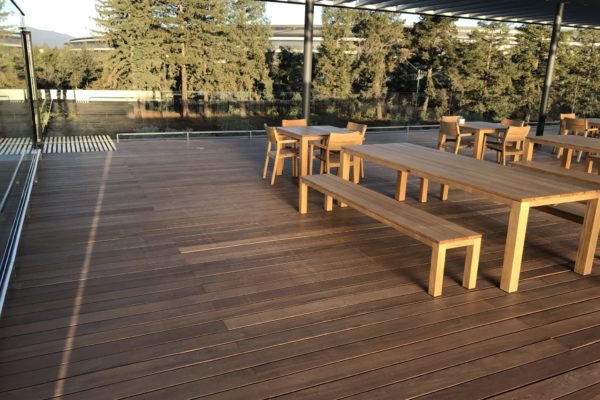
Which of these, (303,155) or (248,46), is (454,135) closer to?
(303,155)

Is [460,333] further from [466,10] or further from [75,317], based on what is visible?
[466,10]

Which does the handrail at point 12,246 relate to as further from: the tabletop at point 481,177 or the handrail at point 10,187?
the tabletop at point 481,177

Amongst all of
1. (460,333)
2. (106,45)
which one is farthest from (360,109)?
(460,333)

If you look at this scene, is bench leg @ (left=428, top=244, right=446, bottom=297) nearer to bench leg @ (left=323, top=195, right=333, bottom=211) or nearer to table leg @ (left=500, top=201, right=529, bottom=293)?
table leg @ (left=500, top=201, right=529, bottom=293)

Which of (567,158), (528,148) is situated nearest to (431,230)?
(528,148)

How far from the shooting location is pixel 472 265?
3.04m

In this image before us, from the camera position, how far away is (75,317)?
2609 mm

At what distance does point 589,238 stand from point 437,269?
1.26 m

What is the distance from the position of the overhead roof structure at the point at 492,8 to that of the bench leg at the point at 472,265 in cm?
609

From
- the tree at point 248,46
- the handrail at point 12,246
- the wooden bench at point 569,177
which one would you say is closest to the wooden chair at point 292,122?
the wooden bench at point 569,177

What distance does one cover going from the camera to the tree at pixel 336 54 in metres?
16.8

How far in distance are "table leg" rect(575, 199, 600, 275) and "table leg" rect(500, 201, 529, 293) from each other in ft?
2.07

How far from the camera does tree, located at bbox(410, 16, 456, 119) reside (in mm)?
19766

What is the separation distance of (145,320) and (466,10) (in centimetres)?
934
